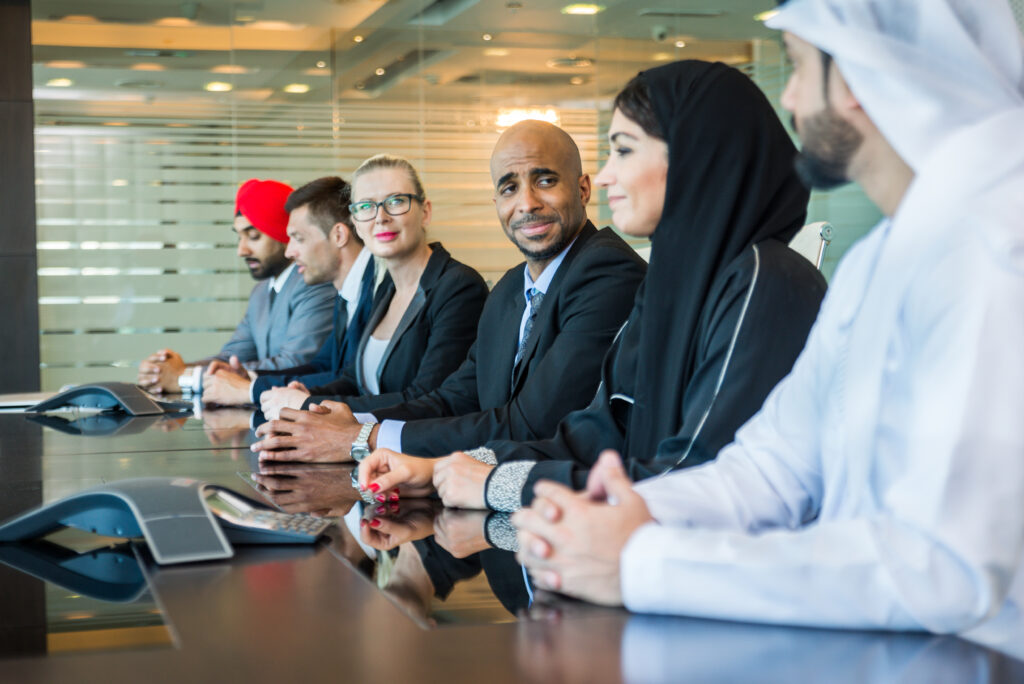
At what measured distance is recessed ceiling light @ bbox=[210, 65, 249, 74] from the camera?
6.82 meters

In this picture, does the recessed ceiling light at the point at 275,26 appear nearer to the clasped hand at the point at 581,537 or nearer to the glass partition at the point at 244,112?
the glass partition at the point at 244,112

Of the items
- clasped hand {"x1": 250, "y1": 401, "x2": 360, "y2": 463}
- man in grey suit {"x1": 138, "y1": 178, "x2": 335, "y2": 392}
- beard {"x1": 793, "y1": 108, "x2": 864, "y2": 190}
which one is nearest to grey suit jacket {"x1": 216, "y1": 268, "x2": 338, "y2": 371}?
man in grey suit {"x1": 138, "y1": 178, "x2": 335, "y2": 392}

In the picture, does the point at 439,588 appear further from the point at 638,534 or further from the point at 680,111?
the point at 680,111

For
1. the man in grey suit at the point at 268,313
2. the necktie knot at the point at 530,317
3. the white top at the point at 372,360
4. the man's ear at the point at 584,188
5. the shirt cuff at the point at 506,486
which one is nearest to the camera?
the shirt cuff at the point at 506,486

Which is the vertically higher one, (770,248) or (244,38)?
(244,38)

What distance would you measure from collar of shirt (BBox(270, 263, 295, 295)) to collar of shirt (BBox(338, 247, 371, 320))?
735mm

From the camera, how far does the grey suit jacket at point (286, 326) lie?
167 inches

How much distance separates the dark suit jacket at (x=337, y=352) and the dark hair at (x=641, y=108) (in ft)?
6.79

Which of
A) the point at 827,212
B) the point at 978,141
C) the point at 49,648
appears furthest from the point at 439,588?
the point at 827,212

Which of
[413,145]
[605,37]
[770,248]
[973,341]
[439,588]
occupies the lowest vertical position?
[439,588]

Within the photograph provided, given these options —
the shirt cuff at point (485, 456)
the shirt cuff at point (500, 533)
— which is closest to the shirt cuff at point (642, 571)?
the shirt cuff at point (500, 533)

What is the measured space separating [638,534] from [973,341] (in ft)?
1.04

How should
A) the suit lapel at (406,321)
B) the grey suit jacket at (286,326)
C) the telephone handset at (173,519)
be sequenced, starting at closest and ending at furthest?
1. the telephone handset at (173,519)
2. the suit lapel at (406,321)
3. the grey suit jacket at (286,326)

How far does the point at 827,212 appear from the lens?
6090mm
